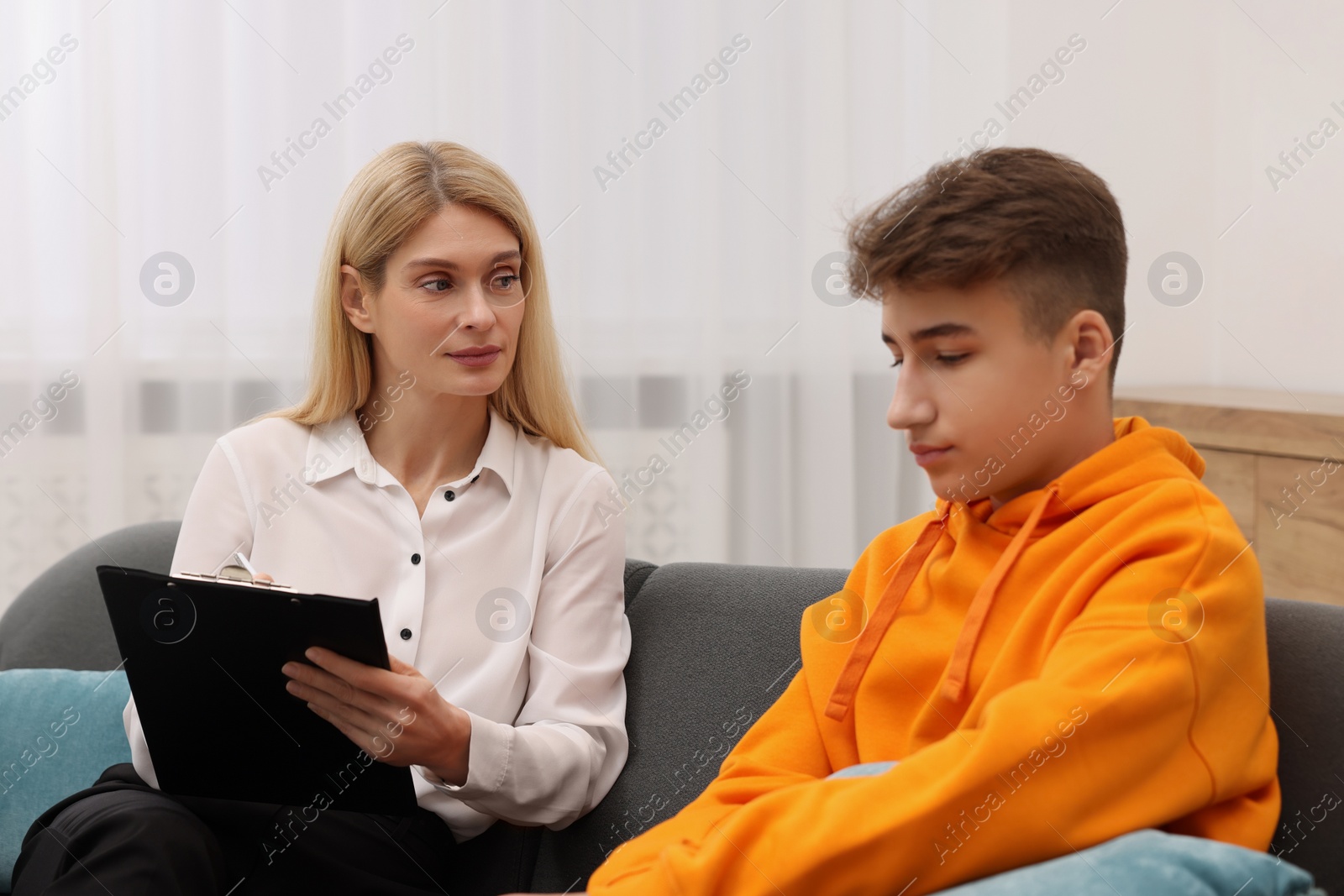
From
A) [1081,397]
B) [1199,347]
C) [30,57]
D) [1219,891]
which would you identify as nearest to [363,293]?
[1081,397]

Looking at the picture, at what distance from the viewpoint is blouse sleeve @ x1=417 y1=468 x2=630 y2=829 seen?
4.25 feet

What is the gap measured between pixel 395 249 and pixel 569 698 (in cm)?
63

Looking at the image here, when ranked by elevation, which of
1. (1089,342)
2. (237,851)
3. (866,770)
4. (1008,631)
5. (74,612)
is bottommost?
(237,851)

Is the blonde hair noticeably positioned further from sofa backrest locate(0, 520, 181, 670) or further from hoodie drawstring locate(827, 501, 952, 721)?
hoodie drawstring locate(827, 501, 952, 721)

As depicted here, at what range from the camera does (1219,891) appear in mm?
763

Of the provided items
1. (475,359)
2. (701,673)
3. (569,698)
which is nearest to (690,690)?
(701,673)

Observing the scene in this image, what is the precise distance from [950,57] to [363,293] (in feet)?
5.93

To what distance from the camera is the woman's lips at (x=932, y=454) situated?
992mm

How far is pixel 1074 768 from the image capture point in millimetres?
818

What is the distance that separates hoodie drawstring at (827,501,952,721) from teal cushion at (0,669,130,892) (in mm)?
1064

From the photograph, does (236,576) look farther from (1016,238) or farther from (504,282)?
(1016,238)

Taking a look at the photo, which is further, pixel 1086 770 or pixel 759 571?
pixel 759 571

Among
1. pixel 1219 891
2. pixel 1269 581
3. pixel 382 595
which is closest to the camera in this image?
pixel 1219 891

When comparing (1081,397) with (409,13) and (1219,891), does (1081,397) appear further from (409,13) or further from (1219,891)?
(409,13)
